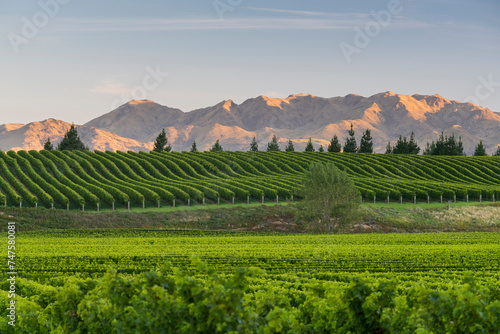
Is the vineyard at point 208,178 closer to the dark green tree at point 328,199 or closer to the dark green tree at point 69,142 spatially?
the dark green tree at point 328,199

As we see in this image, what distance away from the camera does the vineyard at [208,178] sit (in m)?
63.2

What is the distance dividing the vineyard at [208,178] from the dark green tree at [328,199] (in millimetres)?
8757

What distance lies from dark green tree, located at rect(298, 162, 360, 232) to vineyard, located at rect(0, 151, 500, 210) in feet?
28.7

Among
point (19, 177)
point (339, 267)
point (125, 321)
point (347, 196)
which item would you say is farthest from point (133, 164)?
point (125, 321)

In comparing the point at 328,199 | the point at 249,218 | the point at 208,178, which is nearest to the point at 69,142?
the point at 208,178

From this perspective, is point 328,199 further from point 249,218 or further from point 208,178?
point 208,178

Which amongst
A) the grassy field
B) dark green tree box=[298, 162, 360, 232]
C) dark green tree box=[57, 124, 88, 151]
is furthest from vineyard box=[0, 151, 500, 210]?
dark green tree box=[57, 124, 88, 151]

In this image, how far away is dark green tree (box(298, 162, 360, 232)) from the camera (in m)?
53.7

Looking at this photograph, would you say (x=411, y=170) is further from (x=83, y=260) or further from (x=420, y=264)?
(x=83, y=260)

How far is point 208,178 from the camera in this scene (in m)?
77.5

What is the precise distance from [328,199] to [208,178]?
28.4 m

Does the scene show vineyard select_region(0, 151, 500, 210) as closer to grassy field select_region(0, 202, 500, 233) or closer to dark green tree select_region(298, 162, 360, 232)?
grassy field select_region(0, 202, 500, 233)

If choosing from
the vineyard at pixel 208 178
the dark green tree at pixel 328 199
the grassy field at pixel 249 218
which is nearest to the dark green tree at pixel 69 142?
the vineyard at pixel 208 178

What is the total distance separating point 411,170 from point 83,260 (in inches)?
2941
